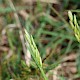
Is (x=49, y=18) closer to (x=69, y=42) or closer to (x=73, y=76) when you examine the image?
(x=69, y=42)

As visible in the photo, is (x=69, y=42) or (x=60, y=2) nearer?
(x=69, y=42)

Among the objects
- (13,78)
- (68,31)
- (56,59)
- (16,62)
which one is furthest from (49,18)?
(13,78)

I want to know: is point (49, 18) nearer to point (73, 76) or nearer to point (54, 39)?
point (54, 39)

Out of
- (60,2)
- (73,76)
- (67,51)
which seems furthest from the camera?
(60,2)

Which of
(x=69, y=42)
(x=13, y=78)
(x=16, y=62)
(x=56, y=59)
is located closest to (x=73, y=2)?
(x=69, y=42)

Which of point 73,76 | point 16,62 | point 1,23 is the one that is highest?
point 1,23

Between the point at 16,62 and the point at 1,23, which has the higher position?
the point at 1,23

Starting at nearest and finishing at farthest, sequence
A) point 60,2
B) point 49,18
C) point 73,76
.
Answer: point 73,76, point 49,18, point 60,2
